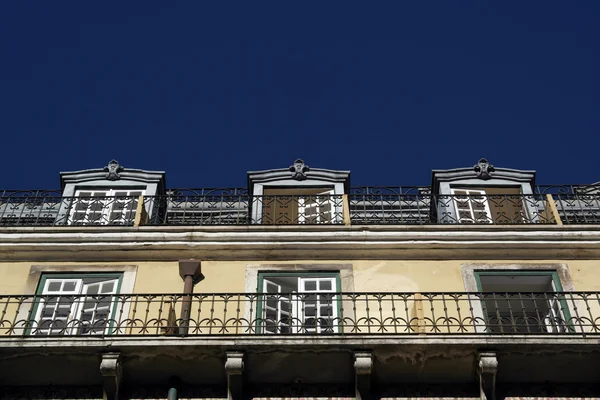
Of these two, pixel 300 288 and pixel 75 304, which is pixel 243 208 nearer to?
pixel 300 288

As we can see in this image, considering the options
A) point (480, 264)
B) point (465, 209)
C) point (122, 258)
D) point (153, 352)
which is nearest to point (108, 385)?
point (153, 352)

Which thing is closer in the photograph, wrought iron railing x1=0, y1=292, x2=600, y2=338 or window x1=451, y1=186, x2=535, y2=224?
wrought iron railing x1=0, y1=292, x2=600, y2=338

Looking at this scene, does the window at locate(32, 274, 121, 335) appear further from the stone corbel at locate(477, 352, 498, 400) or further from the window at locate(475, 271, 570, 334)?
the window at locate(475, 271, 570, 334)

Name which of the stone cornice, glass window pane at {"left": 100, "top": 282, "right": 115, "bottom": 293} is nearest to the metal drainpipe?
glass window pane at {"left": 100, "top": 282, "right": 115, "bottom": 293}

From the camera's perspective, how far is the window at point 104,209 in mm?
18047

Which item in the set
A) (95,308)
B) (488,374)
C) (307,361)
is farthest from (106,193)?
(488,374)

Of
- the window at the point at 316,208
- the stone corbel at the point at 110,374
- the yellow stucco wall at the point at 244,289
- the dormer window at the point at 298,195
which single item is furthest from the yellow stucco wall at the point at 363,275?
the stone corbel at the point at 110,374

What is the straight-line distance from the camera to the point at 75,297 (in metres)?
15.1

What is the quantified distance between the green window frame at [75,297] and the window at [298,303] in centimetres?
235

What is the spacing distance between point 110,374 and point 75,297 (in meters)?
1.90

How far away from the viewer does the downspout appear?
14.9 meters

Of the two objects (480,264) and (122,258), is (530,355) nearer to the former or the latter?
(480,264)

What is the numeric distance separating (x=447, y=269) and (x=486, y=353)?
9.41 ft

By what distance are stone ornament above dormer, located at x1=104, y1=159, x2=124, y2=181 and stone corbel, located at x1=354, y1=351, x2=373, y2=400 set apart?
291 inches
